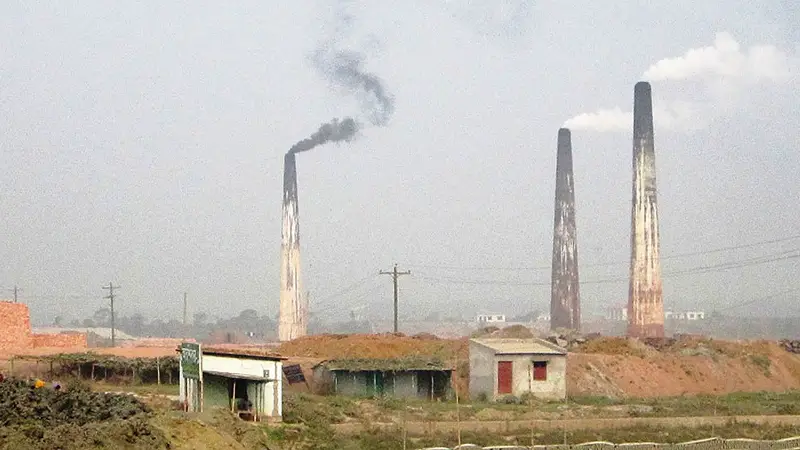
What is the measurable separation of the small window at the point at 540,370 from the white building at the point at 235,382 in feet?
36.4

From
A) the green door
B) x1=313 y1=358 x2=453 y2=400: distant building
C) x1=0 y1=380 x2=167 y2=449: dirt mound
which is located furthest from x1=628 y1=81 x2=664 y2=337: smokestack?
x1=0 y1=380 x2=167 y2=449: dirt mound

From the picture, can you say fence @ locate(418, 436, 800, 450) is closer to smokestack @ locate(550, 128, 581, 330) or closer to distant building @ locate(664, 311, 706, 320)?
smokestack @ locate(550, 128, 581, 330)

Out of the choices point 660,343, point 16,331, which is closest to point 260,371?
point 16,331

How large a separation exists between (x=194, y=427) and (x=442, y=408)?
11.3 meters

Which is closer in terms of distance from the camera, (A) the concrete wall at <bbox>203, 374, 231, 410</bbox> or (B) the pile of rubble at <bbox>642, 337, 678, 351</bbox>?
(A) the concrete wall at <bbox>203, 374, 231, 410</bbox>

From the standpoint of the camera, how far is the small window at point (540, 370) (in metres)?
33.1

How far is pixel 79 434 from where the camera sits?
16.0 meters

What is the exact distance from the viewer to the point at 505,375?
108ft

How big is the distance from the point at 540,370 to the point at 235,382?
12.0 metres

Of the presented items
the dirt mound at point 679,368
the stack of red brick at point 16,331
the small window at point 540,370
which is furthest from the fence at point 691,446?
the stack of red brick at point 16,331

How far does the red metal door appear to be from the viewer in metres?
32.9

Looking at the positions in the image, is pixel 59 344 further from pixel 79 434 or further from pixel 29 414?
pixel 79 434

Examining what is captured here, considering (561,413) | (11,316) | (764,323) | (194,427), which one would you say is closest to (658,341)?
(561,413)

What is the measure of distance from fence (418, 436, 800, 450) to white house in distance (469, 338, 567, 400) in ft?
26.1
